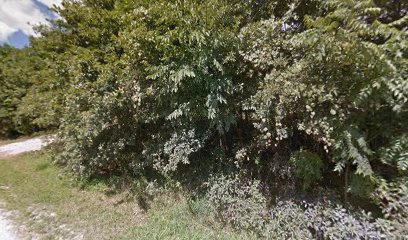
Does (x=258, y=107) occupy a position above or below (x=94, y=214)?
above

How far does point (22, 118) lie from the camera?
10781mm

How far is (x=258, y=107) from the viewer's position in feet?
10.7

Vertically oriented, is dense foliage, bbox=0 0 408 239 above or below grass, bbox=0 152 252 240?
above

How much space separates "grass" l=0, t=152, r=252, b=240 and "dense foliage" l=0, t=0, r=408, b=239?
1.33 feet

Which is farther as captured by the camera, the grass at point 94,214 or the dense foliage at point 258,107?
the grass at point 94,214

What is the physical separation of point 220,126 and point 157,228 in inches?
78.6

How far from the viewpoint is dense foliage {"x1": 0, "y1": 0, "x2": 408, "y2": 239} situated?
2516 mm

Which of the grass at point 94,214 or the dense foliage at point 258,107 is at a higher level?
the dense foliage at point 258,107

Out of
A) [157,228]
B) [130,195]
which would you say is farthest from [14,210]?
[157,228]

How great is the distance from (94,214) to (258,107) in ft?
12.0

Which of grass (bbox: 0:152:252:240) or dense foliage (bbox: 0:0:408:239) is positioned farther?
grass (bbox: 0:152:252:240)

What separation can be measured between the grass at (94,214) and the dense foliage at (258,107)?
405 mm

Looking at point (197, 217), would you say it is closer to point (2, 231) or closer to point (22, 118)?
point (2, 231)

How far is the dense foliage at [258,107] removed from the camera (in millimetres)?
2516
